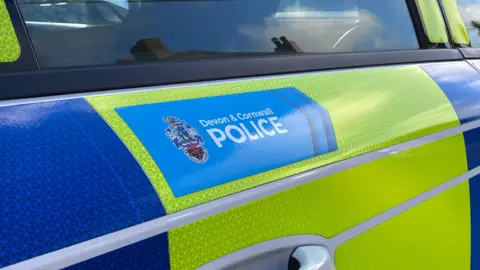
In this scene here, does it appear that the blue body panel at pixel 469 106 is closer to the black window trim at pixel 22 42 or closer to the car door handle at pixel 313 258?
the car door handle at pixel 313 258

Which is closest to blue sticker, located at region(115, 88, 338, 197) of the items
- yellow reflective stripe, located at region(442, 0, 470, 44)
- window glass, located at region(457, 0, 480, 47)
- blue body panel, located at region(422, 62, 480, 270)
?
blue body panel, located at region(422, 62, 480, 270)

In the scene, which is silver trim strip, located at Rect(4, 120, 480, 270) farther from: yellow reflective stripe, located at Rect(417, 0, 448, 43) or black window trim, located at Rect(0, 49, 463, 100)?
yellow reflective stripe, located at Rect(417, 0, 448, 43)

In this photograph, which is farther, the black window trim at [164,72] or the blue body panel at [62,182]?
the black window trim at [164,72]

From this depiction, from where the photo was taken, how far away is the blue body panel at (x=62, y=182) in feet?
2.56

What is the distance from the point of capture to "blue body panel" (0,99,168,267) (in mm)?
779

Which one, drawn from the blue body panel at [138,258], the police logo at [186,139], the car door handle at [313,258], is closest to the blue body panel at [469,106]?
the car door handle at [313,258]

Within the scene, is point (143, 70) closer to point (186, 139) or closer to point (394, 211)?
point (186, 139)

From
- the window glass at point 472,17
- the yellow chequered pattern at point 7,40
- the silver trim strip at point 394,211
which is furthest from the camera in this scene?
the window glass at point 472,17

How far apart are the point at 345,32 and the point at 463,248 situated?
68 centimetres

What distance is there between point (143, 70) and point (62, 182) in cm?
32

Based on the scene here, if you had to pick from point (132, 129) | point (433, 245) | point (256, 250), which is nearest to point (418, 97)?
point (433, 245)

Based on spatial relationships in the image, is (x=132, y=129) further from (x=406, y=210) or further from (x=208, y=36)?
(x=406, y=210)

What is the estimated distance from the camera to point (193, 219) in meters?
0.93

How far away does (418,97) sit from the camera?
1.55 metres
